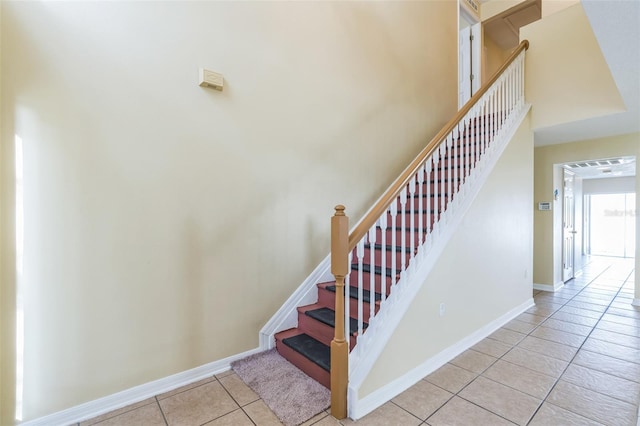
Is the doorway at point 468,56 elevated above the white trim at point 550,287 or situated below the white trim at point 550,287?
above

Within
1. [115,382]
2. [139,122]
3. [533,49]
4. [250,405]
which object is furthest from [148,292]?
[533,49]

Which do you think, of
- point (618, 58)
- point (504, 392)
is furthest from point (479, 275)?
point (618, 58)

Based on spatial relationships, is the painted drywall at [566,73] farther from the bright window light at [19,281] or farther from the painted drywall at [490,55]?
the bright window light at [19,281]

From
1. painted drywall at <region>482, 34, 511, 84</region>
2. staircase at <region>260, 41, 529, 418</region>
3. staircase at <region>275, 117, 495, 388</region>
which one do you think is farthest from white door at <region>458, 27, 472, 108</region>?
staircase at <region>275, 117, 495, 388</region>

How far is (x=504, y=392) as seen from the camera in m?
2.11

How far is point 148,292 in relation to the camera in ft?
6.83

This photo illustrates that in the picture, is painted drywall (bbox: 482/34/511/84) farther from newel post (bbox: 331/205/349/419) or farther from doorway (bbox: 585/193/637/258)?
newel post (bbox: 331/205/349/419)

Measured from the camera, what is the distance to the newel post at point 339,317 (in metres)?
1.82

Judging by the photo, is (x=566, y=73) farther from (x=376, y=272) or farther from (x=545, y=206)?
(x=376, y=272)

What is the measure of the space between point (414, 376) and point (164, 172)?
7.72 ft

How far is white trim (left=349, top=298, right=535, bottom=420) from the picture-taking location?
185 cm

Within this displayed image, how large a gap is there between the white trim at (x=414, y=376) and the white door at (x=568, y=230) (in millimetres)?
2942

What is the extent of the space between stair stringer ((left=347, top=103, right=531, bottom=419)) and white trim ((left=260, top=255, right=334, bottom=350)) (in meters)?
0.93

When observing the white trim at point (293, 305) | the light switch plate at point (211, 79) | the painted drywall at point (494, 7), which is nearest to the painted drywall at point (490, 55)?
the painted drywall at point (494, 7)
